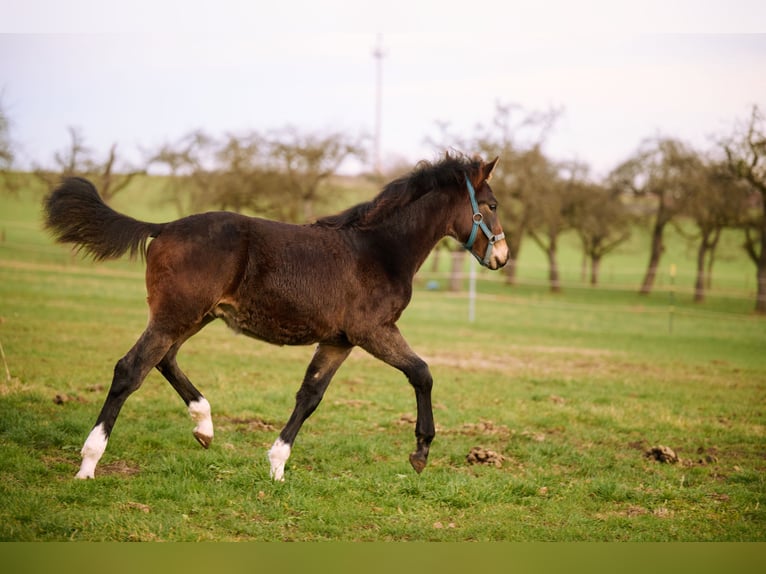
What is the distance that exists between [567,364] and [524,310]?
1414cm

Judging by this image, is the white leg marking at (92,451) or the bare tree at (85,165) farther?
the bare tree at (85,165)

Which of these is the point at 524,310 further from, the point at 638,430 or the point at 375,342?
the point at 375,342

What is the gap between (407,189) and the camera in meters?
6.47

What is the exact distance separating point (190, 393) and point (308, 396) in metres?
1.08

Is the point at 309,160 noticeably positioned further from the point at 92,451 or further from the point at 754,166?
the point at 92,451

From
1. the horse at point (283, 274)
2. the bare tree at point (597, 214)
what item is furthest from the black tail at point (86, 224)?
A: the bare tree at point (597, 214)

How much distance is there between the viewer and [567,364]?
14.5 meters

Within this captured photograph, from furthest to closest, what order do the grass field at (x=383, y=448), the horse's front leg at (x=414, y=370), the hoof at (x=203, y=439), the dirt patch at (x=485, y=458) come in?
the dirt patch at (x=485, y=458) < the hoof at (x=203, y=439) < the horse's front leg at (x=414, y=370) < the grass field at (x=383, y=448)

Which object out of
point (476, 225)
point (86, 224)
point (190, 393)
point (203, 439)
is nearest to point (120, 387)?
point (190, 393)

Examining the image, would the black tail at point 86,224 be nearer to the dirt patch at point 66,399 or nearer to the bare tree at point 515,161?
the dirt patch at point 66,399

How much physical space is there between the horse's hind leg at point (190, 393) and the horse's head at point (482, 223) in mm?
2459

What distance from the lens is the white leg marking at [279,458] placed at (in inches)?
226

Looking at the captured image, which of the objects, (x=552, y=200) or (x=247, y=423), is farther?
(x=552, y=200)

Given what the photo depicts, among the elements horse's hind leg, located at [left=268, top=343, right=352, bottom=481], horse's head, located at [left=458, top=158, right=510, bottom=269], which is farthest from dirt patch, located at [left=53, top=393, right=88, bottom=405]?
horse's head, located at [left=458, top=158, right=510, bottom=269]
